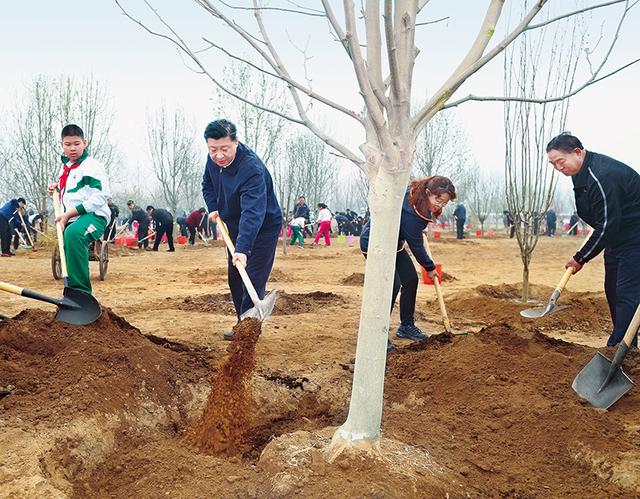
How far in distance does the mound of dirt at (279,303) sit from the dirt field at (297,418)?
1389mm

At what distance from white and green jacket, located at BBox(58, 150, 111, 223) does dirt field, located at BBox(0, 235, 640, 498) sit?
0.87 metres

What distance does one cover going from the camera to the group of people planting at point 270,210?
3.68m

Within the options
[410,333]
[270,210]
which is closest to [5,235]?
[270,210]

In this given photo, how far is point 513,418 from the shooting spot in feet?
9.93

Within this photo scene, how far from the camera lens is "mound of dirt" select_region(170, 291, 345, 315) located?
6.75m

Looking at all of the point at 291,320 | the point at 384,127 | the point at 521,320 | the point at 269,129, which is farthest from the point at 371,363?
the point at 269,129

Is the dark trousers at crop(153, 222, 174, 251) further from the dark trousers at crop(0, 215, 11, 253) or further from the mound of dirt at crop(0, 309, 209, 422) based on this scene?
the mound of dirt at crop(0, 309, 209, 422)

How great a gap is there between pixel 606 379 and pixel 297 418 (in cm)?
186

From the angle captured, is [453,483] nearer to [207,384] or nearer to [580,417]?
[580,417]

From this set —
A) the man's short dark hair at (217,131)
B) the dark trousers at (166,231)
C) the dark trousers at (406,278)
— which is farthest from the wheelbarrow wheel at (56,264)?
the dark trousers at (166,231)

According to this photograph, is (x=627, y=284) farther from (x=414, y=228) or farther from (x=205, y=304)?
(x=205, y=304)

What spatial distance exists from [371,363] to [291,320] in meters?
3.57

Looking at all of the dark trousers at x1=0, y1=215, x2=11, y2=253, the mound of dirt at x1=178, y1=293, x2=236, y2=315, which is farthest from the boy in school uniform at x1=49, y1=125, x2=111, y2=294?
the dark trousers at x1=0, y1=215, x2=11, y2=253

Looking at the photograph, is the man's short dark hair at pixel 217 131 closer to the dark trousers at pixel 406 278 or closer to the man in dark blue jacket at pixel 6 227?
the dark trousers at pixel 406 278
